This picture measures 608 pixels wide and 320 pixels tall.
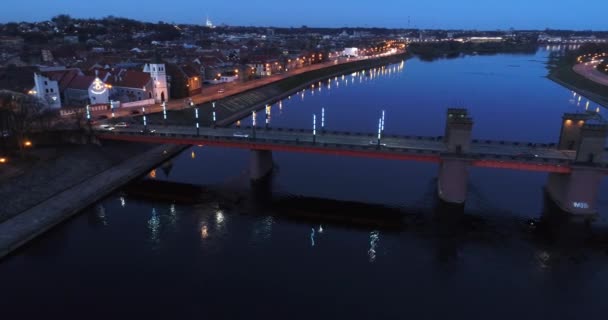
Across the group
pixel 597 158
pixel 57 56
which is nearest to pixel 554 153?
pixel 597 158

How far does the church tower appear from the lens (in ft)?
276

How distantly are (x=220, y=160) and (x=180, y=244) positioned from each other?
2442 cm

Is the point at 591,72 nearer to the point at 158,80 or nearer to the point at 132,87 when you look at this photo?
the point at 158,80

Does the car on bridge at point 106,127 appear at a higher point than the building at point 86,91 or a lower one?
lower

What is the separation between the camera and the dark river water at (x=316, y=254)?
2920 cm

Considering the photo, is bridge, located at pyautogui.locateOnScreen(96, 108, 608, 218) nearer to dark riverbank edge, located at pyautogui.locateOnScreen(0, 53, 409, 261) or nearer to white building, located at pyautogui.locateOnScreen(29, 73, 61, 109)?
dark riverbank edge, located at pyautogui.locateOnScreen(0, 53, 409, 261)

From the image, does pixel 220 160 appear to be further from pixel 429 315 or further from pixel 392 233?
pixel 429 315

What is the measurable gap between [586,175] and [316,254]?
26.0 metres

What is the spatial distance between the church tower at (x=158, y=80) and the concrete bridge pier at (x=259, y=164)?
40127 millimetres

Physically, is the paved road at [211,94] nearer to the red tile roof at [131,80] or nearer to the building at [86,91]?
the red tile roof at [131,80]

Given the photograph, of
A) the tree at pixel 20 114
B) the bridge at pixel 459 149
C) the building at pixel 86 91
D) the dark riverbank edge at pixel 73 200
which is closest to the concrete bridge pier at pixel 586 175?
the bridge at pixel 459 149

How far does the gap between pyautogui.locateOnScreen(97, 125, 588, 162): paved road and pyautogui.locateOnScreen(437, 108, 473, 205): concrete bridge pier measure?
5.02ft

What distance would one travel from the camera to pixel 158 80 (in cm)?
8494

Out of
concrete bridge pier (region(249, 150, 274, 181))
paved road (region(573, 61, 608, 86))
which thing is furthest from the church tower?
paved road (region(573, 61, 608, 86))
